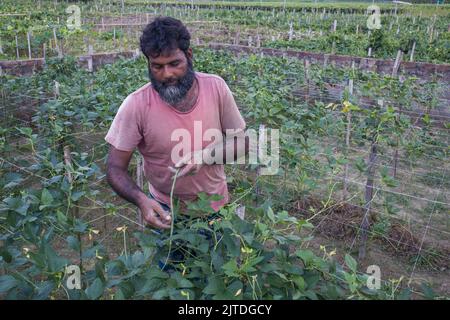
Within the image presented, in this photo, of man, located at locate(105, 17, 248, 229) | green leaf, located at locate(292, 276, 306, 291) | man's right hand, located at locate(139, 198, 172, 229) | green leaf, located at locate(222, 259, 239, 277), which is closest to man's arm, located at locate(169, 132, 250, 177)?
man, located at locate(105, 17, 248, 229)

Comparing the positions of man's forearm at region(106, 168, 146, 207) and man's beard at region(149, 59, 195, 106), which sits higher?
man's beard at region(149, 59, 195, 106)

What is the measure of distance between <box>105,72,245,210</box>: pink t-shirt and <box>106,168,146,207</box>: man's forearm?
0.12 meters

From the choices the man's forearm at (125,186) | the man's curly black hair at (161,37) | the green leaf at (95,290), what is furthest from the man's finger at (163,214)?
the man's curly black hair at (161,37)

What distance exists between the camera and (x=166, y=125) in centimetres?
211

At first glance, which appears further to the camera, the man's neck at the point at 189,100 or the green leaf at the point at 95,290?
the man's neck at the point at 189,100

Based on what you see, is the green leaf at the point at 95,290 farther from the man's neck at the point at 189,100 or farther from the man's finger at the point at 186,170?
the man's neck at the point at 189,100

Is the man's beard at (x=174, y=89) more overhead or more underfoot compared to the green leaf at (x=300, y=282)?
more overhead

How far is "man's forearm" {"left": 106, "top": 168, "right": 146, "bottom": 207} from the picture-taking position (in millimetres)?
2002

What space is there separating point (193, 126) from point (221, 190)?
1.37 ft

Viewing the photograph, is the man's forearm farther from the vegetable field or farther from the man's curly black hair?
the man's curly black hair

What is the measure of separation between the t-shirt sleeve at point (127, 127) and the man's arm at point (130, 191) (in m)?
0.04

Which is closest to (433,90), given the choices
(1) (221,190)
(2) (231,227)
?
(1) (221,190)

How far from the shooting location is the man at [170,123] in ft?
6.56
